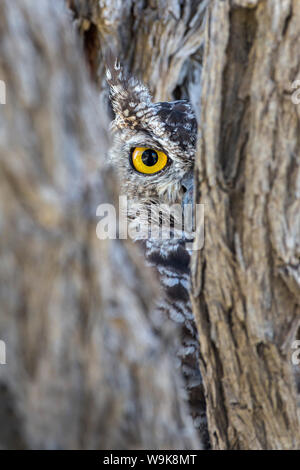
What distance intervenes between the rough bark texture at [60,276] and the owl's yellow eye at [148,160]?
1.48 meters

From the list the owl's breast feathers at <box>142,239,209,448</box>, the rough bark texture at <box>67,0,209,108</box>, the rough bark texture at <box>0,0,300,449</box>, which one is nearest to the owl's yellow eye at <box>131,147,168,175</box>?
the owl's breast feathers at <box>142,239,209,448</box>

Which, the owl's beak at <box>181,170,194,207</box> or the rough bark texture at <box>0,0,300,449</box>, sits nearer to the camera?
the rough bark texture at <box>0,0,300,449</box>

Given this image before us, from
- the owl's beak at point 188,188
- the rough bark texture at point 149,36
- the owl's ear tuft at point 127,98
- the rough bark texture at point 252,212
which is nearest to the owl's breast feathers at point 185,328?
the owl's beak at point 188,188

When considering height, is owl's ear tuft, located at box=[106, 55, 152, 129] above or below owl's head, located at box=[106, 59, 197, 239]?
above

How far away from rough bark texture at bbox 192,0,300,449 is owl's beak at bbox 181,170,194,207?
1.00m

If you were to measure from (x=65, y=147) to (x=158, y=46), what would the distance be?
3.01m

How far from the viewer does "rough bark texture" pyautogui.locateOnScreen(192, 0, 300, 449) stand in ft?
3.50

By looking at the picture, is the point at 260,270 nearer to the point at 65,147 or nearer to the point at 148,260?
the point at 65,147

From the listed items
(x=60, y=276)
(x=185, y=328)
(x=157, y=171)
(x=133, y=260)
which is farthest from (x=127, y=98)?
(x=60, y=276)

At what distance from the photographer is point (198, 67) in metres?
3.64

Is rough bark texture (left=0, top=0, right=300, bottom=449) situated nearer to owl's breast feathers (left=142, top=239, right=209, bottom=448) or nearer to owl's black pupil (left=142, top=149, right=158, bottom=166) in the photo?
owl's breast feathers (left=142, top=239, right=209, bottom=448)

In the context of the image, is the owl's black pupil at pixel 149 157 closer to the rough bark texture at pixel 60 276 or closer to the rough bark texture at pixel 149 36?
the rough bark texture at pixel 149 36

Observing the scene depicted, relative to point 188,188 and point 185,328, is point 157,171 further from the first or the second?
point 185,328

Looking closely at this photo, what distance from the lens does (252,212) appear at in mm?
1106
